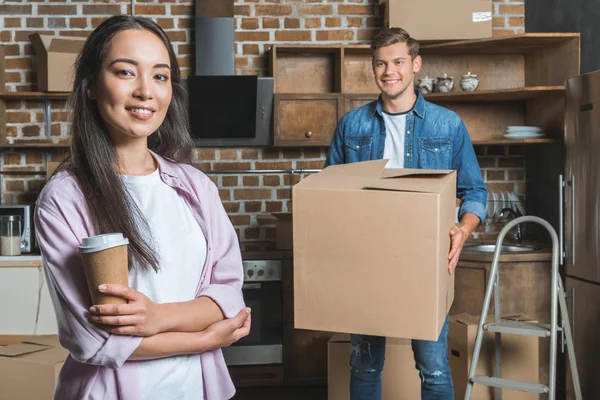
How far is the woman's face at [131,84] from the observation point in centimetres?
121

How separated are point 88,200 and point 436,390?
1.58 m

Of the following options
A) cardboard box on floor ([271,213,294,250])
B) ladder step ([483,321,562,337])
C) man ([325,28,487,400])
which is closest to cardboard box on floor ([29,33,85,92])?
cardboard box on floor ([271,213,294,250])

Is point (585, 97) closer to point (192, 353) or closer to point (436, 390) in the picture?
point (436, 390)

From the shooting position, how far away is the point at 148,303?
1112 millimetres

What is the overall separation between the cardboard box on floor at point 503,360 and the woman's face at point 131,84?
7.27 feet

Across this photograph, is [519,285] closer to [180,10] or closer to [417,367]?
[417,367]

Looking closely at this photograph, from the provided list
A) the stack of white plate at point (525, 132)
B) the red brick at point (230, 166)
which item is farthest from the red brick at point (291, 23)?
the stack of white plate at point (525, 132)

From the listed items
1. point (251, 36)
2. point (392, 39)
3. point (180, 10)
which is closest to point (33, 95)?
point (180, 10)

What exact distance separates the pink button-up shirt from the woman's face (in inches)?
5.4

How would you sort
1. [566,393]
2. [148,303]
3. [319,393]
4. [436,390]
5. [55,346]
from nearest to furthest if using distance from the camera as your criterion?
[148,303] → [436,390] → [55,346] → [566,393] → [319,393]

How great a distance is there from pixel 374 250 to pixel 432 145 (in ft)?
2.92

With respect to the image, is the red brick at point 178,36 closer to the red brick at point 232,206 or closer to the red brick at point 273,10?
the red brick at point 273,10

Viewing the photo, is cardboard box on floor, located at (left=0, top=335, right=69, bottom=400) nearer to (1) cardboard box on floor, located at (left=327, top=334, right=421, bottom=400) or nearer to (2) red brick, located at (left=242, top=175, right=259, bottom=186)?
(1) cardboard box on floor, located at (left=327, top=334, right=421, bottom=400)

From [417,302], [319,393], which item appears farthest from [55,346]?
[417,302]
